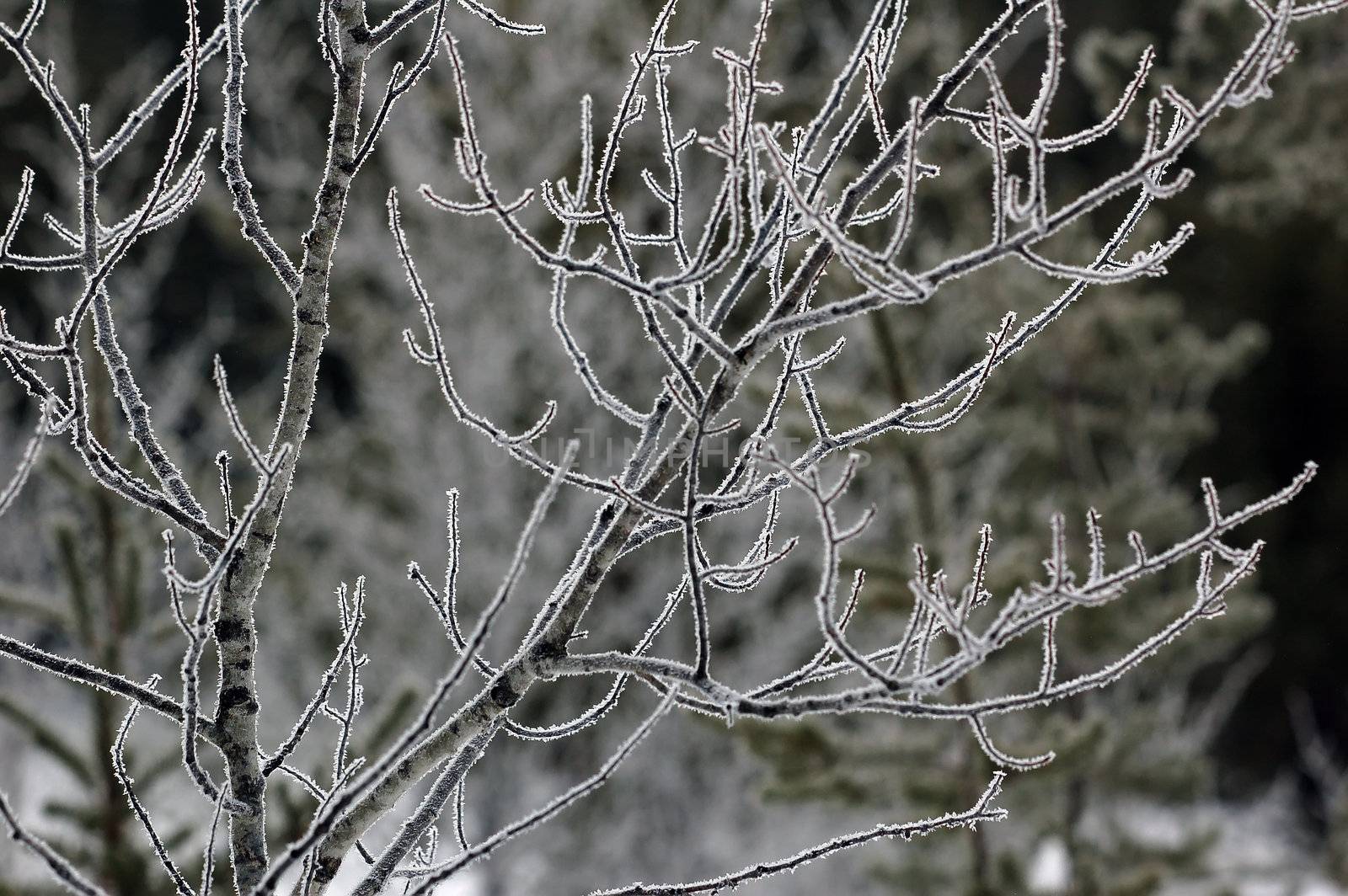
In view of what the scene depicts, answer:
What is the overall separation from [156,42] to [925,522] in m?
10.3

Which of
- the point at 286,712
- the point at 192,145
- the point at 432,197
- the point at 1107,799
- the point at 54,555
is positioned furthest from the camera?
the point at 192,145

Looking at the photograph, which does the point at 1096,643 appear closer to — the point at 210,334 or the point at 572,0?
the point at 572,0

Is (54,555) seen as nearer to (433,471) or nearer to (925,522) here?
(925,522)

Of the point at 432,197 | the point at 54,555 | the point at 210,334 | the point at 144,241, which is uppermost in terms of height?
the point at 144,241

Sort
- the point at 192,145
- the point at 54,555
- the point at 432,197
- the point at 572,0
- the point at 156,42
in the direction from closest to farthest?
the point at 432,197, the point at 54,555, the point at 572,0, the point at 156,42, the point at 192,145

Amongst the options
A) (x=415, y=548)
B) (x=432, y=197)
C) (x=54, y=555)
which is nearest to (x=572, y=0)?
(x=415, y=548)

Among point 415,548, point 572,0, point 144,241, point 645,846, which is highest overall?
point 144,241

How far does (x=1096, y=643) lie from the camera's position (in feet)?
18.4

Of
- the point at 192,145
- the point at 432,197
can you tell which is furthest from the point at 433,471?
the point at 432,197

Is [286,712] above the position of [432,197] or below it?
above

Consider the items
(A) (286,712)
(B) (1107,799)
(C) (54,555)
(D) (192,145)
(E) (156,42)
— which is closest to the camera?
(C) (54,555)

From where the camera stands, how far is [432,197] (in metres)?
1.29

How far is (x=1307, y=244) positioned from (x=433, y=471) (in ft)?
32.0

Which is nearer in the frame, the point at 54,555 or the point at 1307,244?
the point at 54,555
